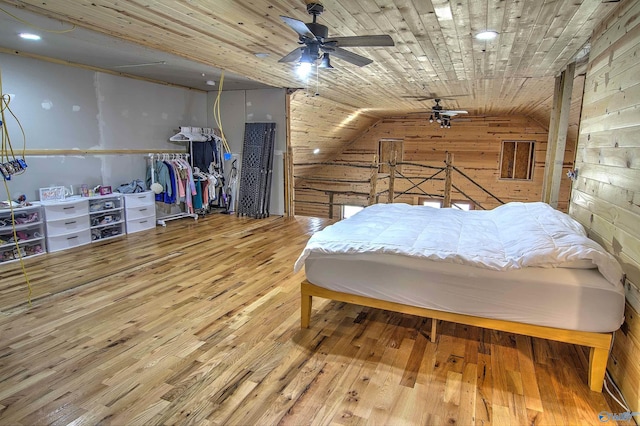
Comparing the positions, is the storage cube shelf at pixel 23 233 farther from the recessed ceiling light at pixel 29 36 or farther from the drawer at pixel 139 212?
the recessed ceiling light at pixel 29 36

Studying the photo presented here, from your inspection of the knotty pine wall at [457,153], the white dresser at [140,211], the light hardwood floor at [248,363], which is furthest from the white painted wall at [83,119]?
the knotty pine wall at [457,153]

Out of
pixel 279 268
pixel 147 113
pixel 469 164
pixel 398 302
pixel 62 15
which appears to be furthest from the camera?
pixel 469 164

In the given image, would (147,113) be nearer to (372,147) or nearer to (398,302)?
(398,302)

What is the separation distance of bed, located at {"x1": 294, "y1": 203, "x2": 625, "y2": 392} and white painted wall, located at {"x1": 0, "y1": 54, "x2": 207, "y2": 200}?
13.2 ft

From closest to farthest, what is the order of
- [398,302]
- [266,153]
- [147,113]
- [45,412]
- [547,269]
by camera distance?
1. [45,412]
2. [547,269]
3. [398,302]
4. [147,113]
5. [266,153]

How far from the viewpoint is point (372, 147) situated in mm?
10555

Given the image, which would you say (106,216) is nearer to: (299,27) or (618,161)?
(299,27)

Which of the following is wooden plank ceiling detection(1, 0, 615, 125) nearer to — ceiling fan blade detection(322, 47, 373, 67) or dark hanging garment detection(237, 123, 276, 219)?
ceiling fan blade detection(322, 47, 373, 67)

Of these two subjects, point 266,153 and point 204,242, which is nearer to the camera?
point 204,242

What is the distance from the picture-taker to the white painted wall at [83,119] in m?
4.37

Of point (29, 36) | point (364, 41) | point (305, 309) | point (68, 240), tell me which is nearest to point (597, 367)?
point (305, 309)

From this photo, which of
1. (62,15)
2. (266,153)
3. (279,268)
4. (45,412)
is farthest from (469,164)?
(45,412)

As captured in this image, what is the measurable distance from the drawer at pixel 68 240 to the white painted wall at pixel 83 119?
0.60 m

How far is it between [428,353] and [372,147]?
28.4 ft
